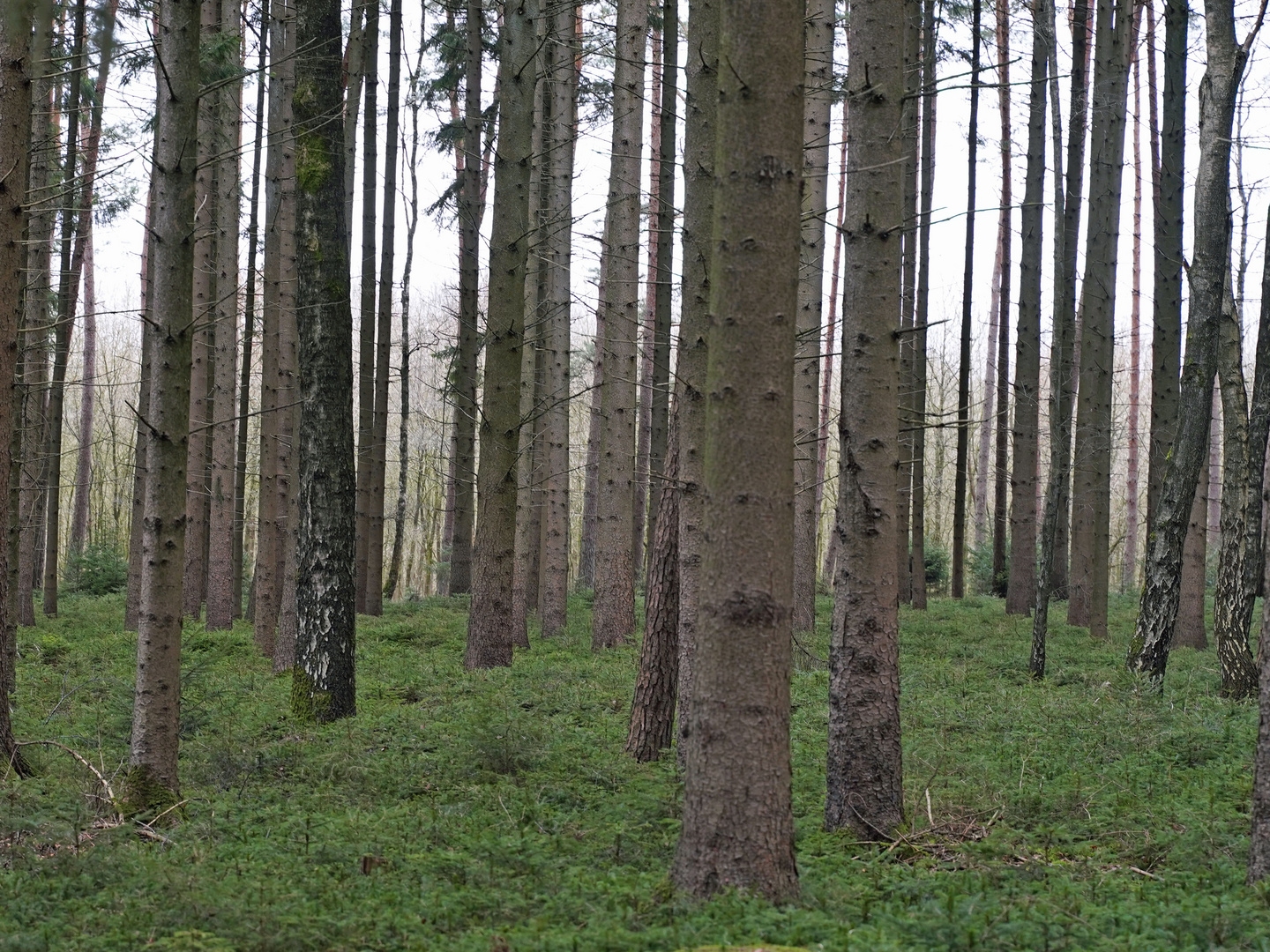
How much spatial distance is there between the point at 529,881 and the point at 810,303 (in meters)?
10.4

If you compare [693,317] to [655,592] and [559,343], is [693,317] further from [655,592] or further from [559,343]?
[559,343]

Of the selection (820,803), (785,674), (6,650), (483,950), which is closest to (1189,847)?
(820,803)

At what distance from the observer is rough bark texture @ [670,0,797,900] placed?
4.05 metres

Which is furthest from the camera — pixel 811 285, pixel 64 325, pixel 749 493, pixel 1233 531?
pixel 64 325

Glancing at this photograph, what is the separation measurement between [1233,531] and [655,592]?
6767 mm

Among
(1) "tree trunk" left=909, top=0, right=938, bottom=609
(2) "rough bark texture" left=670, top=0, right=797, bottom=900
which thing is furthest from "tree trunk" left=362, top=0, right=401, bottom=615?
(2) "rough bark texture" left=670, top=0, right=797, bottom=900

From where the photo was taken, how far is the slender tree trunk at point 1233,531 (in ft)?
32.5

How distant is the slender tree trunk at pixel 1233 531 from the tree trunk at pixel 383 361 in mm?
12300

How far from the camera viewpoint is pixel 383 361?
59.5 ft

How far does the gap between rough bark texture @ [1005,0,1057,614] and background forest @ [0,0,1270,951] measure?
10 cm

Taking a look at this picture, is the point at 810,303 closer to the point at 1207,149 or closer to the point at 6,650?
the point at 1207,149

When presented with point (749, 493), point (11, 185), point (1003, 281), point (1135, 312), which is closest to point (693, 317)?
point (749, 493)

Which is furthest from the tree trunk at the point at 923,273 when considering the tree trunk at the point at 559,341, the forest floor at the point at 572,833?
the forest floor at the point at 572,833

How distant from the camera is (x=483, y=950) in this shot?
147 inches
